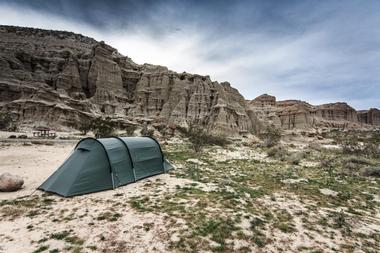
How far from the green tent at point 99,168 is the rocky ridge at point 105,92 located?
4400cm

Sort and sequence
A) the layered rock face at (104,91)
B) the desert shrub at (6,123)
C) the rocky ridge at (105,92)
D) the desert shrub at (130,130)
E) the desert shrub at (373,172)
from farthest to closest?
the layered rock face at (104,91), the rocky ridge at (105,92), the desert shrub at (130,130), the desert shrub at (6,123), the desert shrub at (373,172)

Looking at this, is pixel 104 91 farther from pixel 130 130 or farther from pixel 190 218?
pixel 190 218

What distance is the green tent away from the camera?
8766 millimetres

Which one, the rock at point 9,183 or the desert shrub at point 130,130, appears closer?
the rock at point 9,183

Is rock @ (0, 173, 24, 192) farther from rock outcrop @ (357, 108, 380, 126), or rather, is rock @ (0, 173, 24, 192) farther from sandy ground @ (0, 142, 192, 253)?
rock outcrop @ (357, 108, 380, 126)

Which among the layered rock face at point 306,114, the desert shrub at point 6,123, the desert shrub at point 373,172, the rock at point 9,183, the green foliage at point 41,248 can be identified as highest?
the layered rock face at point 306,114

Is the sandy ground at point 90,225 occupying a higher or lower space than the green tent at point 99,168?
lower

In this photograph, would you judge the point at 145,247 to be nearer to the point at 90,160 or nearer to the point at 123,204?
the point at 123,204

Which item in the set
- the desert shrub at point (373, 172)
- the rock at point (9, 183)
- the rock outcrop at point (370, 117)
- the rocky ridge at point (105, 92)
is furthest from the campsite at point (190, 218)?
the rock outcrop at point (370, 117)

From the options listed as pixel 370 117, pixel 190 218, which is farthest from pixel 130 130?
pixel 370 117

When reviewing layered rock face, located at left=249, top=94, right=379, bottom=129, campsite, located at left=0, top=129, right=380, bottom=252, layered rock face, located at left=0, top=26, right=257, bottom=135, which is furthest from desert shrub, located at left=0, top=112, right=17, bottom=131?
layered rock face, located at left=249, top=94, right=379, bottom=129

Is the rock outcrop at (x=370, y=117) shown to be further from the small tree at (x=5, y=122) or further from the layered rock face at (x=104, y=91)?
the small tree at (x=5, y=122)

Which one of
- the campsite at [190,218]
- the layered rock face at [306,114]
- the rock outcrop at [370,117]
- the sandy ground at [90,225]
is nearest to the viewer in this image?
the sandy ground at [90,225]

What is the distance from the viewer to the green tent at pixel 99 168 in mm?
8766
